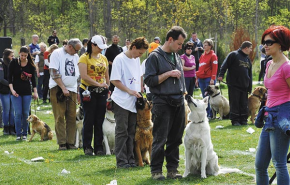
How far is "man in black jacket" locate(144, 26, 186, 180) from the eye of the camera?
6.68 m

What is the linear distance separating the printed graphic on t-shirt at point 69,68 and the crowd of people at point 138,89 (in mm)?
19

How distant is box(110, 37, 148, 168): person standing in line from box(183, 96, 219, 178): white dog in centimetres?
111

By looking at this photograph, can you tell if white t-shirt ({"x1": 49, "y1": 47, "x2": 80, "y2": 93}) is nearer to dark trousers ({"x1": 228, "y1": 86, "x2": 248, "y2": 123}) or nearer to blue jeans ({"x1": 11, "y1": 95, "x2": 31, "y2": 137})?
blue jeans ({"x1": 11, "y1": 95, "x2": 31, "y2": 137})

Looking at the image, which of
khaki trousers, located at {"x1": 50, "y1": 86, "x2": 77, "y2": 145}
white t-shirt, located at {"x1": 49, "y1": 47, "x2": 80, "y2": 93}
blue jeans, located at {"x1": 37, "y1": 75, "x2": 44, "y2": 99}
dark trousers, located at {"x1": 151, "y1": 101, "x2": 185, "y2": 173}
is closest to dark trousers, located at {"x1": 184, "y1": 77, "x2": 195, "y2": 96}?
khaki trousers, located at {"x1": 50, "y1": 86, "x2": 77, "y2": 145}

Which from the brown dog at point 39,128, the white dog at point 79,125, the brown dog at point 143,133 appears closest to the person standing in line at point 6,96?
the brown dog at point 39,128

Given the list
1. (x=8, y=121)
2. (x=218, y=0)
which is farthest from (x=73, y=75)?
(x=218, y=0)

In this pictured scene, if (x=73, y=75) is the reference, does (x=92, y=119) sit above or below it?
below

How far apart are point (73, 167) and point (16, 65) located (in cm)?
411

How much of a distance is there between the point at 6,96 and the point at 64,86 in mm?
3824

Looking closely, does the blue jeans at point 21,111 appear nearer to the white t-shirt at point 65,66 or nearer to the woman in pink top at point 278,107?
the white t-shirt at point 65,66

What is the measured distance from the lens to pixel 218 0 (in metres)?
36.2

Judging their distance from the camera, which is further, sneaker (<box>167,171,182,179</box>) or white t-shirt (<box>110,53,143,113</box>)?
white t-shirt (<box>110,53,143,113</box>)

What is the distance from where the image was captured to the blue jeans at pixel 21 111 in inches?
462

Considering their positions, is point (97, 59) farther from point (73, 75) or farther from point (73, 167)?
point (73, 167)
